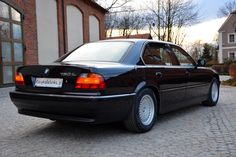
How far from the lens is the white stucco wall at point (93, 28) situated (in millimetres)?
23438

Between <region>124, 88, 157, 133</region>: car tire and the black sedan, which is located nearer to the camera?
the black sedan

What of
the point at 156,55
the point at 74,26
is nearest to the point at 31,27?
the point at 74,26

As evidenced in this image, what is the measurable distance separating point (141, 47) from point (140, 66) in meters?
0.44

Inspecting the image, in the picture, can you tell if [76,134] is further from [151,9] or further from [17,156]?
[151,9]

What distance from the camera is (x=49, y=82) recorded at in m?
5.21

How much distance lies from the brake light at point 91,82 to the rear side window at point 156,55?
124 centimetres

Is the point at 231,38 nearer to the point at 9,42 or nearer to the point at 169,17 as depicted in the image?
the point at 169,17

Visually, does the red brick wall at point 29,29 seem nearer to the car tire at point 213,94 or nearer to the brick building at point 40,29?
the brick building at point 40,29

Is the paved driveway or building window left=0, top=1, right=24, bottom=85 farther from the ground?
building window left=0, top=1, right=24, bottom=85

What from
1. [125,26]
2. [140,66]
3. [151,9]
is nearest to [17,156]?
[140,66]

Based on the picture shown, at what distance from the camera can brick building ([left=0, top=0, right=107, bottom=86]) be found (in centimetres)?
1409

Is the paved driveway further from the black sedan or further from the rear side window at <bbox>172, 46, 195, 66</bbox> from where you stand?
the rear side window at <bbox>172, 46, 195, 66</bbox>

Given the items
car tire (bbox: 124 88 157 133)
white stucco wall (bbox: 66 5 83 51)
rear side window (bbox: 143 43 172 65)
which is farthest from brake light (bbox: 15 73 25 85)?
white stucco wall (bbox: 66 5 83 51)

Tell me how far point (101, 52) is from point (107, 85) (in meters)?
Result: 1.15
